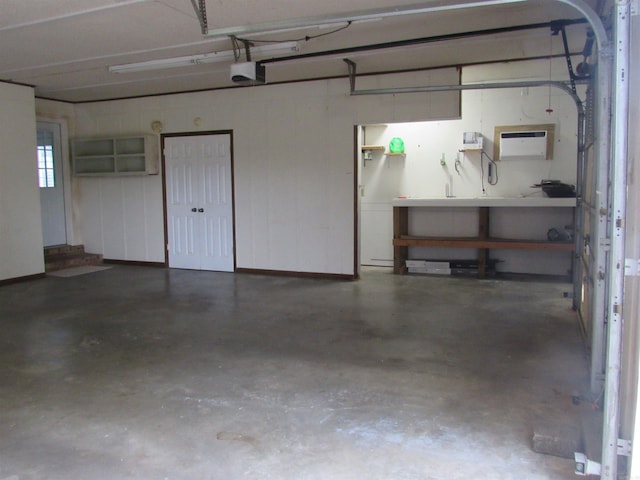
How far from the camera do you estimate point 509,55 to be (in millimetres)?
5457

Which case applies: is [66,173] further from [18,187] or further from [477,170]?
[477,170]

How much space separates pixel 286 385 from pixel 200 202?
4820mm

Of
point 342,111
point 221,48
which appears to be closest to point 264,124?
point 342,111

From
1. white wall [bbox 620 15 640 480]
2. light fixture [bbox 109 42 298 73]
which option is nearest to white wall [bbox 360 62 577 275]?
light fixture [bbox 109 42 298 73]

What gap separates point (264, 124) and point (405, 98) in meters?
2.02

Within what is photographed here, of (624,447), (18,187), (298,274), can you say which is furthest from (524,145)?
(18,187)

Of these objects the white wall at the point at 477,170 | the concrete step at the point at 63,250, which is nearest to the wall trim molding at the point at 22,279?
the concrete step at the point at 63,250

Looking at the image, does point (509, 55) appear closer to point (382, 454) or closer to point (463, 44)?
point (463, 44)

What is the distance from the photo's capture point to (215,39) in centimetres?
488

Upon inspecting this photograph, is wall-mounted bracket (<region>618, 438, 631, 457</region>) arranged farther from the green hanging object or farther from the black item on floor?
the green hanging object

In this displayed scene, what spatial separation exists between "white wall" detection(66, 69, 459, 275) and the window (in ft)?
3.93

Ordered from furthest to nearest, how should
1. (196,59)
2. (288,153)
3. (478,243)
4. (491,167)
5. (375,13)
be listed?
(491,167) → (288,153) → (478,243) → (196,59) → (375,13)

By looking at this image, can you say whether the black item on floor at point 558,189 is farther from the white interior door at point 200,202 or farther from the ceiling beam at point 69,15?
the ceiling beam at point 69,15

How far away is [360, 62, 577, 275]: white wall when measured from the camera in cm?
691
